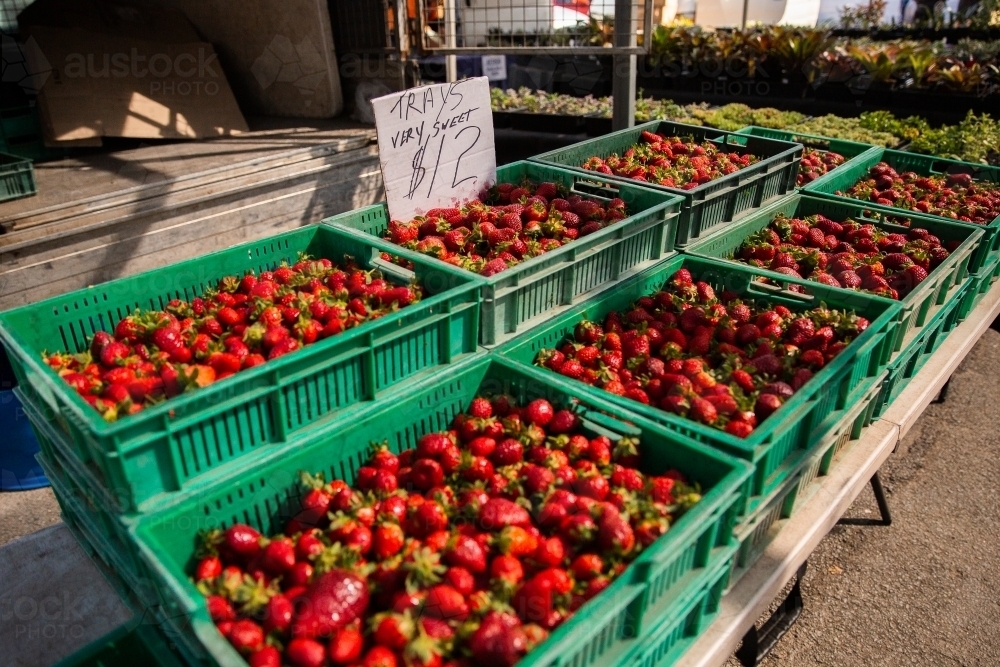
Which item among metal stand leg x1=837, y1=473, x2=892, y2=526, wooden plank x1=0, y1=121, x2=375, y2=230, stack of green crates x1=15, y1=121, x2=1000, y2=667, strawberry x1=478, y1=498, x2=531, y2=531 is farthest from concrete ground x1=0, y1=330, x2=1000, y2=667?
wooden plank x1=0, y1=121, x2=375, y2=230

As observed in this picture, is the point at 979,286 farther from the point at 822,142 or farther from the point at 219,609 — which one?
the point at 219,609

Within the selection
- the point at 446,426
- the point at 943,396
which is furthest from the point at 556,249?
the point at 943,396

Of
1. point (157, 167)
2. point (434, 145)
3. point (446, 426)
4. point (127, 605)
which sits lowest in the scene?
point (127, 605)

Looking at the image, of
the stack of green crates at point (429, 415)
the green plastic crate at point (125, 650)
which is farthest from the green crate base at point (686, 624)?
the green plastic crate at point (125, 650)

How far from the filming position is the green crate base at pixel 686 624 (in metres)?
1.82

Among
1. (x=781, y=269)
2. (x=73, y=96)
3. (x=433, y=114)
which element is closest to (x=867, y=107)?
(x=781, y=269)

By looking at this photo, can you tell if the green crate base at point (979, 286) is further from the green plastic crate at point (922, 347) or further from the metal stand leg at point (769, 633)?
the metal stand leg at point (769, 633)

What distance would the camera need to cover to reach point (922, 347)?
Result: 3.39 m

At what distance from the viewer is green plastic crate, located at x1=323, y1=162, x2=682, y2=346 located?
8.73ft

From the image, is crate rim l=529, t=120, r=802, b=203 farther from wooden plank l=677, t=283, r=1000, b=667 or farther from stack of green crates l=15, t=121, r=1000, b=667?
wooden plank l=677, t=283, r=1000, b=667

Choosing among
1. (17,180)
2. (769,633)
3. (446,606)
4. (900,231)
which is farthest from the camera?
(17,180)

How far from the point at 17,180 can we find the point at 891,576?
5107 mm

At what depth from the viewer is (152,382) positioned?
222 centimetres

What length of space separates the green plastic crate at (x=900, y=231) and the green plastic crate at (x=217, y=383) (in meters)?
1.48
